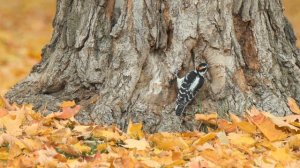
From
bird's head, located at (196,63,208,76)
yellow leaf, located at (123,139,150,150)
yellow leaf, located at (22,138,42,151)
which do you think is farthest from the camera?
bird's head, located at (196,63,208,76)

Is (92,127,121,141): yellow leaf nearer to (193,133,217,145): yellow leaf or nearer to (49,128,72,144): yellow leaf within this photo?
(49,128,72,144): yellow leaf

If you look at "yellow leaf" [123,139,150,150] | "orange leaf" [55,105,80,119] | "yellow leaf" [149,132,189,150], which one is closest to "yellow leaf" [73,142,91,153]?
"yellow leaf" [123,139,150,150]

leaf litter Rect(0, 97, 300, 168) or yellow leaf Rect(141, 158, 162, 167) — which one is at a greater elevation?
leaf litter Rect(0, 97, 300, 168)

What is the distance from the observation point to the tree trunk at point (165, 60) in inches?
205

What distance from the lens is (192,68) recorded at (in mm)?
5293

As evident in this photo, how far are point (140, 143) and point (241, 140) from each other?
0.65 m

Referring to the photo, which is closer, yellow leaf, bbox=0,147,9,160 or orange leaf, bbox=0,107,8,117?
yellow leaf, bbox=0,147,9,160

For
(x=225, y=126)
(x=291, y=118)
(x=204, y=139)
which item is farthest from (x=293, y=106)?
(x=204, y=139)

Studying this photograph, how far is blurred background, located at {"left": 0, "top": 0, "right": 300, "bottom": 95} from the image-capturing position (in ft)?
34.8

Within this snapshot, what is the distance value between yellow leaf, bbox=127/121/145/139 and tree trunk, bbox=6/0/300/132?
21 cm

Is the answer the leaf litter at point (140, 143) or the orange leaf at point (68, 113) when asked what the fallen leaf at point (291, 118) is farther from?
the orange leaf at point (68, 113)

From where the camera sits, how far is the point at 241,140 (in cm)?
485

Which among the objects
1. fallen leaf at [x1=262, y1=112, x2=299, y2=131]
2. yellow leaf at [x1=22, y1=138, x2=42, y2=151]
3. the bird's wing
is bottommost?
yellow leaf at [x1=22, y1=138, x2=42, y2=151]

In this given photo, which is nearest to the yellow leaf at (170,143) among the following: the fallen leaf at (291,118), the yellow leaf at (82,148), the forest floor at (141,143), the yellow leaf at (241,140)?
the forest floor at (141,143)
